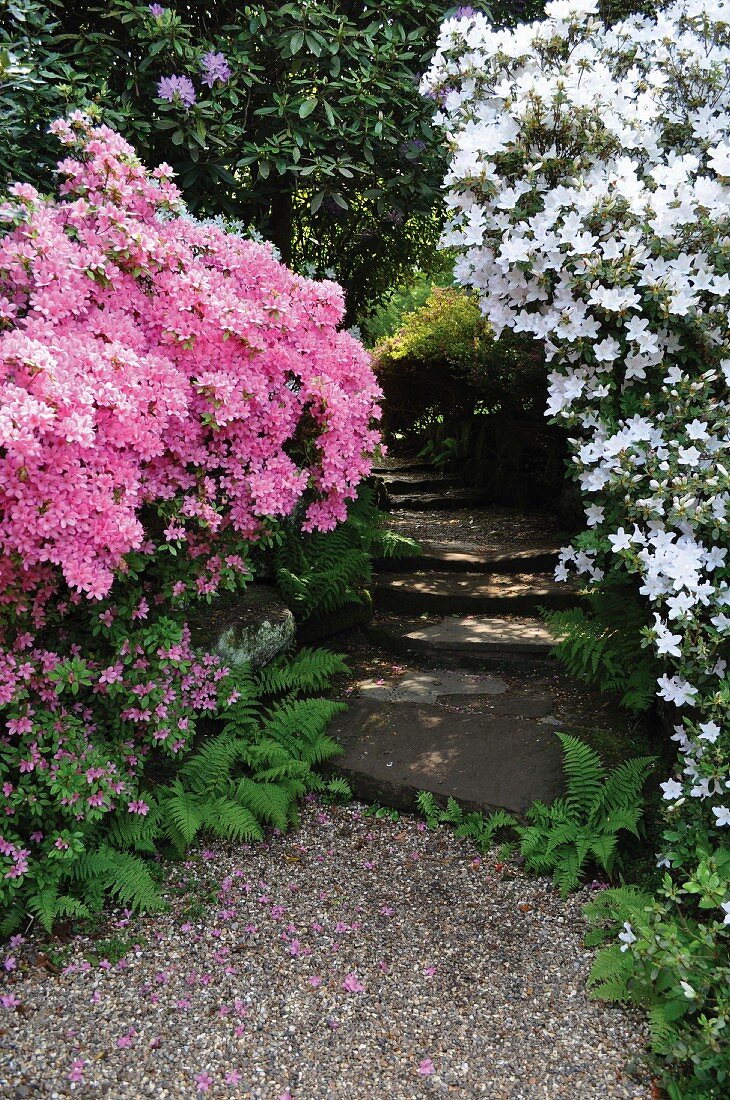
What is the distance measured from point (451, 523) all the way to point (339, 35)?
433cm

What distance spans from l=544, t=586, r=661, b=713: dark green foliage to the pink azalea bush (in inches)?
47.4

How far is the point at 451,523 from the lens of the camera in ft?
26.0

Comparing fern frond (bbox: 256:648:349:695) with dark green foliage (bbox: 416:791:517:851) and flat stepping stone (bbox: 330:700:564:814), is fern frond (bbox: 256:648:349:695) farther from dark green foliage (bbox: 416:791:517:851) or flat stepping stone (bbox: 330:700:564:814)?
dark green foliage (bbox: 416:791:517:851)

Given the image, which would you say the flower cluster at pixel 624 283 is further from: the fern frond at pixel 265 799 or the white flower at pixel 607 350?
the fern frond at pixel 265 799

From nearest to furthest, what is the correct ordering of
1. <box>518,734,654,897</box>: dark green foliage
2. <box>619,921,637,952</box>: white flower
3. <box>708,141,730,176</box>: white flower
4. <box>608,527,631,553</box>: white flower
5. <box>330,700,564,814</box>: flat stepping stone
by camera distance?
<box>619,921,637,952</box>: white flower
<box>608,527,631,553</box>: white flower
<box>708,141,730,176</box>: white flower
<box>518,734,654,897</box>: dark green foliage
<box>330,700,564,814</box>: flat stepping stone

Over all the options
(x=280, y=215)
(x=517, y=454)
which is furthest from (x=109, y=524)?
(x=517, y=454)

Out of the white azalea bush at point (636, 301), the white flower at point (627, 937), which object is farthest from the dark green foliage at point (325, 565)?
the white flower at point (627, 937)

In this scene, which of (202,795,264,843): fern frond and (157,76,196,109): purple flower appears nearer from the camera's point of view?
(202,795,264,843): fern frond

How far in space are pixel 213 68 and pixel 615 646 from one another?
3290 mm

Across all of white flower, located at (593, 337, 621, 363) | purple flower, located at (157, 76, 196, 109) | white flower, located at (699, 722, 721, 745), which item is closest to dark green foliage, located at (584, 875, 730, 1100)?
white flower, located at (699, 722, 721, 745)

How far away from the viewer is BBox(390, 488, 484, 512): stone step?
28.0 ft

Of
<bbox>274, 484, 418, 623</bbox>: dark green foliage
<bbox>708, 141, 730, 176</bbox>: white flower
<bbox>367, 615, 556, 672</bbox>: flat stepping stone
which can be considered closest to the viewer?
<bbox>708, 141, 730, 176</bbox>: white flower

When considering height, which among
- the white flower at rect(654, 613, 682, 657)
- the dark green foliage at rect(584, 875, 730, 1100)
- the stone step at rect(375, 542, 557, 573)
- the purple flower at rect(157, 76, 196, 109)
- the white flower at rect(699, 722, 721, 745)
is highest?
the purple flower at rect(157, 76, 196, 109)

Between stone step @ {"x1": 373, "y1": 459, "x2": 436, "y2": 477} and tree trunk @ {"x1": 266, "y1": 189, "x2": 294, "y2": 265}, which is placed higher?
tree trunk @ {"x1": 266, "y1": 189, "x2": 294, "y2": 265}
